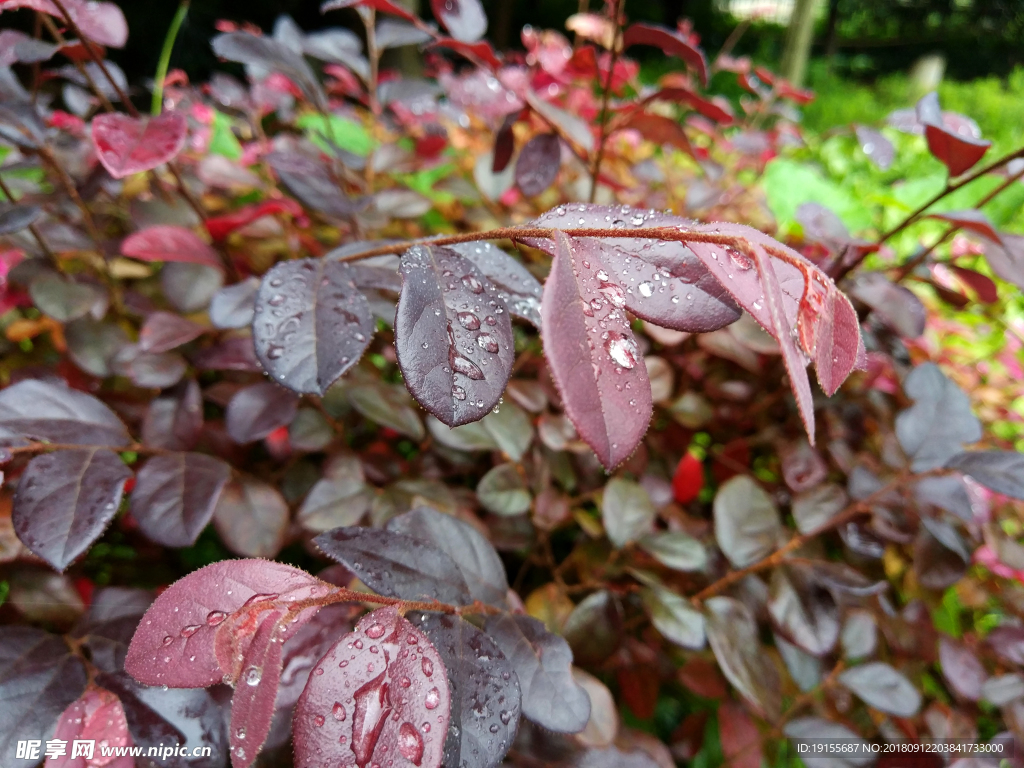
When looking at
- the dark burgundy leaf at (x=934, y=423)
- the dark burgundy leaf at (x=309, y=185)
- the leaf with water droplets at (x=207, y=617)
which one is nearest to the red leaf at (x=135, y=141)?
the dark burgundy leaf at (x=309, y=185)

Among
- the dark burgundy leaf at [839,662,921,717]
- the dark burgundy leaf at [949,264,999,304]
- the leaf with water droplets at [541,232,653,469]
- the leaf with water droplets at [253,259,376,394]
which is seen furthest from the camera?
the dark burgundy leaf at [949,264,999,304]

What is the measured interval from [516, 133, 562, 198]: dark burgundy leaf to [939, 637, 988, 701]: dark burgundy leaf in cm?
74

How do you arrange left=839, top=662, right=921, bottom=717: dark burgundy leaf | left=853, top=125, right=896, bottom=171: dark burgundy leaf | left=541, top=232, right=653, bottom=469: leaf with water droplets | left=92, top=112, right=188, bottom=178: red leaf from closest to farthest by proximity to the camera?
left=541, top=232, right=653, bottom=469: leaf with water droplets
left=92, top=112, right=188, bottom=178: red leaf
left=839, top=662, right=921, bottom=717: dark burgundy leaf
left=853, top=125, right=896, bottom=171: dark burgundy leaf

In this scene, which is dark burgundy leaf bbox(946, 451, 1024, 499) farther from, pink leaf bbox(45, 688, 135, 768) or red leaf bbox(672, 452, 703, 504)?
pink leaf bbox(45, 688, 135, 768)

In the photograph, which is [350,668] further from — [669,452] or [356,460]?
[669,452]

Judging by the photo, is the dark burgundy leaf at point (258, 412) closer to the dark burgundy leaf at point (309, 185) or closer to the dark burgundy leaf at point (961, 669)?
the dark burgundy leaf at point (309, 185)

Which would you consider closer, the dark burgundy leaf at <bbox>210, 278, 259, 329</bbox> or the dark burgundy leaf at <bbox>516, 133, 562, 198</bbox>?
the dark burgundy leaf at <bbox>210, 278, 259, 329</bbox>

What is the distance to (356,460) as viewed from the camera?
2.05ft

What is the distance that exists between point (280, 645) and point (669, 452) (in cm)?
69

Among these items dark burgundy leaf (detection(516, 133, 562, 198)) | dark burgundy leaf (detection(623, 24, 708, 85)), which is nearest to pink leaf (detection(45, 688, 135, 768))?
dark burgundy leaf (detection(516, 133, 562, 198))

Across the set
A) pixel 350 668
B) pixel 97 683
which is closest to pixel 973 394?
pixel 350 668

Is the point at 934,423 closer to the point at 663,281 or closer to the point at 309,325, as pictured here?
the point at 663,281

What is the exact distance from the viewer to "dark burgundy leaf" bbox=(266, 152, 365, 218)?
615mm

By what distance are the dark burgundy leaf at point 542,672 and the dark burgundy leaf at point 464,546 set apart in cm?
3
